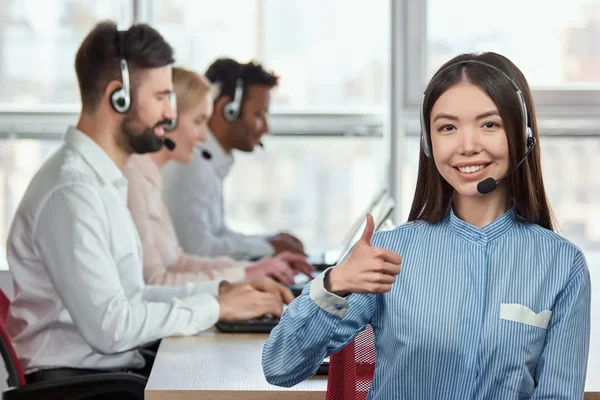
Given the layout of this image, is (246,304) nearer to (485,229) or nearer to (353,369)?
(353,369)

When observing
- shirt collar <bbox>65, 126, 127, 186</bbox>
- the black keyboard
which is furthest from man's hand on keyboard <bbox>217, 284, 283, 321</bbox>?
shirt collar <bbox>65, 126, 127, 186</bbox>

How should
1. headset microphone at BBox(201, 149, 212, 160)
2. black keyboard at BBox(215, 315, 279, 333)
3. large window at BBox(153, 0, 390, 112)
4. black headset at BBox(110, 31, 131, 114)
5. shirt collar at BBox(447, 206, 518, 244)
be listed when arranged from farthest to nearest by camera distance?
1. large window at BBox(153, 0, 390, 112)
2. headset microphone at BBox(201, 149, 212, 160)
3. black headset at BBox(110, 31, 131, 114)
4. black keyboard at BBox(215, 315, 279, 333)
5. shirt collar at BBox(447, 206, 518, 244)

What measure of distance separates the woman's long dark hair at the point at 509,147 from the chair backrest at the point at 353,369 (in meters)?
0.22

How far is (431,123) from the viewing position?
4.89ft

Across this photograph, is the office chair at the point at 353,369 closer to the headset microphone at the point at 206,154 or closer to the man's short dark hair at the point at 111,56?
the man's short dark hair at the point at 111,56

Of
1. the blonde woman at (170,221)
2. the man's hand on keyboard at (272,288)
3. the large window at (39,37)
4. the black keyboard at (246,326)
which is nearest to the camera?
the black keyboard at (246,326)

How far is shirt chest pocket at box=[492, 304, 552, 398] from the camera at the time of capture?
1408 mm

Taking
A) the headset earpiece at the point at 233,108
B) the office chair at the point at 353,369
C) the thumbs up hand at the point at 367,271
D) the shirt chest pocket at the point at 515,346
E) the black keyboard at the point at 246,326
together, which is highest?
the headset earpiece at the point at 233,108

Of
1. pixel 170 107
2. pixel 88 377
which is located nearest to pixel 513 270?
pixel 88 377

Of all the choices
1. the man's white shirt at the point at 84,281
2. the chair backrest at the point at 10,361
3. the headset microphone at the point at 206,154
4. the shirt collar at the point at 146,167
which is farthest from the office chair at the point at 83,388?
the headset microphone at the point at 206,154

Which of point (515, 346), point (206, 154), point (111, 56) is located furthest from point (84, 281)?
point (206, 154)

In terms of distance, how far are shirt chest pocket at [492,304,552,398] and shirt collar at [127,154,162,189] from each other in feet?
6.12

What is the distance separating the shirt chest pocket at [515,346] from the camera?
1408 millimetres

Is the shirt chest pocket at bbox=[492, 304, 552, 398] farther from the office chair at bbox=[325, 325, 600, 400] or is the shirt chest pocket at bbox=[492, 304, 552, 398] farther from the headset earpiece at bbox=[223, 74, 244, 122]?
the headset earpiece at bbox=[223, 74, 244, 122]
